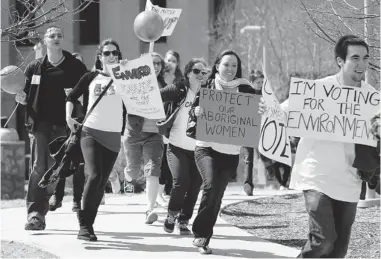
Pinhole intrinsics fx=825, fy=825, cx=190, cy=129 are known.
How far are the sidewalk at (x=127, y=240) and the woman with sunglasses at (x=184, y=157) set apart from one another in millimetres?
226

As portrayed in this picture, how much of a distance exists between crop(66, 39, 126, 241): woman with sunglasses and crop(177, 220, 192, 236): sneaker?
3.13ft

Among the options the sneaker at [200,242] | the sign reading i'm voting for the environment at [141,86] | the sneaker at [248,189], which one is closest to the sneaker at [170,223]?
the sneaker at [200,242]

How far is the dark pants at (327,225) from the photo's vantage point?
5.34 meters

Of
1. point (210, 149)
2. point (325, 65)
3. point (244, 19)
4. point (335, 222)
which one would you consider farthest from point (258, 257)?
point (244, 19)

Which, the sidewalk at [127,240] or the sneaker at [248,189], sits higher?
the sidewalk at [127,240]

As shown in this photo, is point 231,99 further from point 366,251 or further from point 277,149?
point 366,251

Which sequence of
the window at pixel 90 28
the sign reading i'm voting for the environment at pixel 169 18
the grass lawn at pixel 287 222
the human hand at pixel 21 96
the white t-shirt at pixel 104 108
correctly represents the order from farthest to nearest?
the window at pixel 90 28 → the sign reading i'm voting for the environment at pixel 169 18 → the human hand at pixel 21 96 → the grass lawn at pixel 287 222 → the white t-shirt at pixel 104 108

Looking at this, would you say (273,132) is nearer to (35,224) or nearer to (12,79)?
(12,79)

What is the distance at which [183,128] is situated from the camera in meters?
8.27

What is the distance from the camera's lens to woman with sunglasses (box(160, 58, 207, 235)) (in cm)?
817

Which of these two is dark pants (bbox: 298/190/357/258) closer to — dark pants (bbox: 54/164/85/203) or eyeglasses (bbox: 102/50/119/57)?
eyeglasses (bbox: 102/50/119/57)

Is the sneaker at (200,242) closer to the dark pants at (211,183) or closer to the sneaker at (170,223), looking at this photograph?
the dark pants at (211,183)

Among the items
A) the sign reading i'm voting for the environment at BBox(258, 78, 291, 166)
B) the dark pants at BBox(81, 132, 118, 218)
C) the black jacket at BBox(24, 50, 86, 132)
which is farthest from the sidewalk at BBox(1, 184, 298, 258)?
the sign reading i'm voting for the environment at BBox(258, 78, 291, 166)

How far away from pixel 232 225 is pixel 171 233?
3.36 feet
